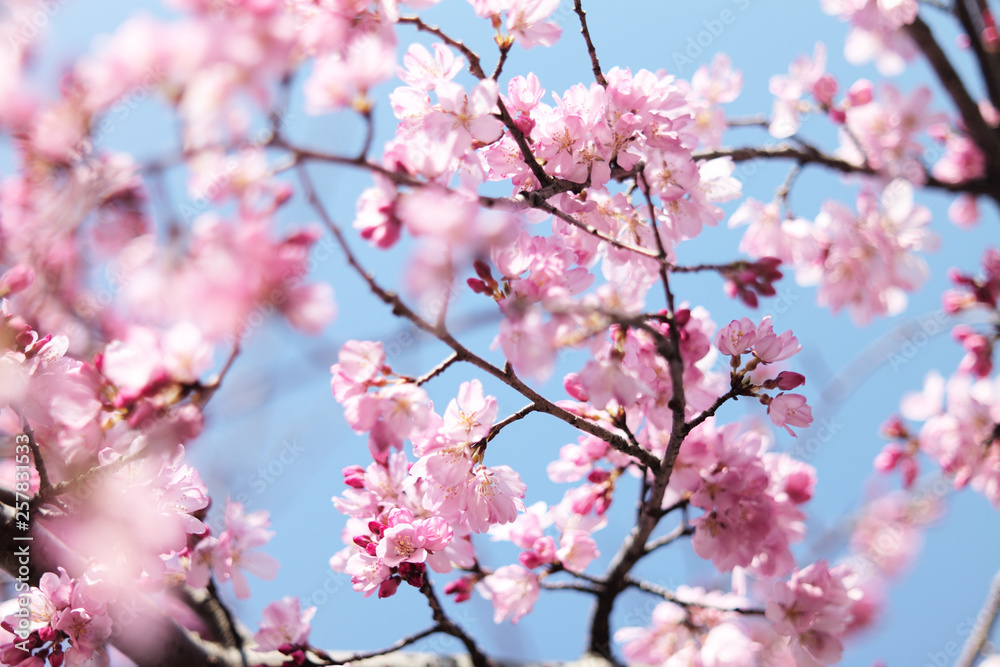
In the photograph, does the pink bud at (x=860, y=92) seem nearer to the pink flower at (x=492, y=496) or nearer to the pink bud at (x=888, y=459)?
the pink bud at (x=888, y=459)

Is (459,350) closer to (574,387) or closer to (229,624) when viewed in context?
(574,387)

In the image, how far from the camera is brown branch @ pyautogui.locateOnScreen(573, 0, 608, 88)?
108 cm

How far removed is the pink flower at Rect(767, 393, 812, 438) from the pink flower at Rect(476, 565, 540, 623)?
2.50 feet

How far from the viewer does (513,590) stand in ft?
4.97

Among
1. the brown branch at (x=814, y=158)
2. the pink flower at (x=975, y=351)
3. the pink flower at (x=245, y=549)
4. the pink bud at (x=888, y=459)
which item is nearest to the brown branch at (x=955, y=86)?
the brown branch at (x=814, y=158)

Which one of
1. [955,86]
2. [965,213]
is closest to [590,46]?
[955,86]

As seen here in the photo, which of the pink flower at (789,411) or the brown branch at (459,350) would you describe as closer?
the brown branch at (459,350)

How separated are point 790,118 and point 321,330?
2217mm

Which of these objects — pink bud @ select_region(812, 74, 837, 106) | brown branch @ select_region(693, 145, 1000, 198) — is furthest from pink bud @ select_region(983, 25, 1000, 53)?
pink bud @ select_region(812, 74, 837, 106)

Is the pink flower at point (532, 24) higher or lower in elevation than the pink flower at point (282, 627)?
higher

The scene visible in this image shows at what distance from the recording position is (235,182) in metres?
0.77

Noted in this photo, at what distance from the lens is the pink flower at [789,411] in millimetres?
1178

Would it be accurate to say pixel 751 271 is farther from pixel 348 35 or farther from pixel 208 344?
pixel 208 344

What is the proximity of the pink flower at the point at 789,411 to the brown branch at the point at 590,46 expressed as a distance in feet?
2.48
